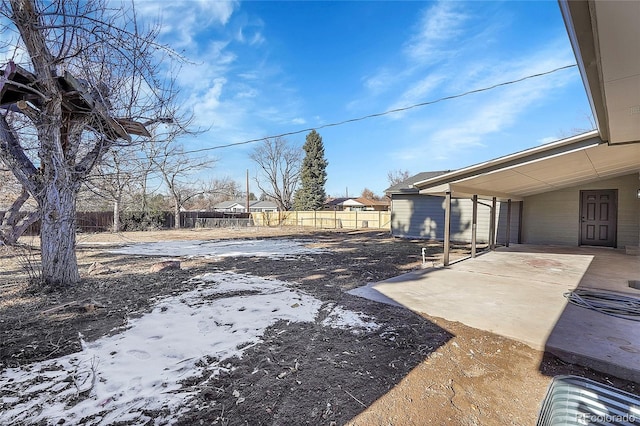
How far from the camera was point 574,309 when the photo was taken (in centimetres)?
356

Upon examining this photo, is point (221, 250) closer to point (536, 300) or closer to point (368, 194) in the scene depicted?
point (536, 300)

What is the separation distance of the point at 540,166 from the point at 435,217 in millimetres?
6642

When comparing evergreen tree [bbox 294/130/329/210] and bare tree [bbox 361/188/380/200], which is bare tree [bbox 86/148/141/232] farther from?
bare tree [bbox 361/188/380/200]

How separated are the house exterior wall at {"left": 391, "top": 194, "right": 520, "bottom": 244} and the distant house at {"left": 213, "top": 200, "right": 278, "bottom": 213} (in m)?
32.4

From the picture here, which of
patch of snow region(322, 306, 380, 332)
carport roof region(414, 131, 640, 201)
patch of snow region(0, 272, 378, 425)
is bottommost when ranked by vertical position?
patch of snow region(322, 306, 380, 332)

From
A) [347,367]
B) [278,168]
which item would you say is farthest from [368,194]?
[347,367]

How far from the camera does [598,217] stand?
9.36 metres

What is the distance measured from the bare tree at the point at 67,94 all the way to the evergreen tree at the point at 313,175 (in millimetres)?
27265

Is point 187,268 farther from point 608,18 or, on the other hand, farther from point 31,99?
point 608,18

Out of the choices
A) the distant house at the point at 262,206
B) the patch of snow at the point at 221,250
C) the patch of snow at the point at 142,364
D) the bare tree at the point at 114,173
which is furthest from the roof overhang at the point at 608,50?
the distant house at the point at 262,206

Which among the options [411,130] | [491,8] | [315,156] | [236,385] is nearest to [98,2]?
[236,385]

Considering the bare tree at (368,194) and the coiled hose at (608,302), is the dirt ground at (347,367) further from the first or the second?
the bare tree at (368,194)

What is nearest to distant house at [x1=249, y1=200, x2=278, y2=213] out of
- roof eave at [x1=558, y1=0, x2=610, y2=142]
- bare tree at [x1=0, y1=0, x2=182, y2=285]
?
bare tree at [x1=0, y1=0, x2=182, y2=285]

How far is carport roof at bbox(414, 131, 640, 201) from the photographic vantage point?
4855mm
